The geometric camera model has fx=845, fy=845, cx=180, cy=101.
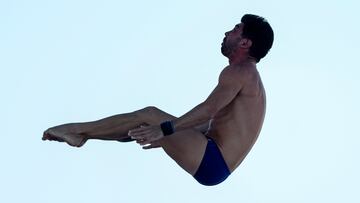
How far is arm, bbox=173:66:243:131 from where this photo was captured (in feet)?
32.4

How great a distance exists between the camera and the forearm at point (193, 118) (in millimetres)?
9867

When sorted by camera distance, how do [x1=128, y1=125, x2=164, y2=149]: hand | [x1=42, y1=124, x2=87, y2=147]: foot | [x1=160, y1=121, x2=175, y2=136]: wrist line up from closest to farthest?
1. [x1=128, y1=125, x2=164, y2=149]: hand
2. [x1=160, y1=121, x2=175, y2=136]: wrist
3. [x1=42, y1=124, x2=87, y2=147]: foot

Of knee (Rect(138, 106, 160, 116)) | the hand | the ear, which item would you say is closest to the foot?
knee (Rect(138, 106, 160, 116))

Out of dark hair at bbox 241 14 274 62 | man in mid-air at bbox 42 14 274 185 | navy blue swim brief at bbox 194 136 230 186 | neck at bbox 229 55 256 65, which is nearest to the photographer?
man in mid-air at bbox 42 14 274 185

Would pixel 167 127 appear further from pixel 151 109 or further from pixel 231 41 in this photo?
pixel 231 41

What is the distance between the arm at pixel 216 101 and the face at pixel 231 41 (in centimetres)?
46

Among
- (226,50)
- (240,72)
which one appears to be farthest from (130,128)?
(226,50)

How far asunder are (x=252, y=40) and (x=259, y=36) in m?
0.10

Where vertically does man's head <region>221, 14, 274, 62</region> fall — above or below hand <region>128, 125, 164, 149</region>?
above

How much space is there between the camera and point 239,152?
10656 millimetres

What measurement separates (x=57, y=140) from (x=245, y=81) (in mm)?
2407

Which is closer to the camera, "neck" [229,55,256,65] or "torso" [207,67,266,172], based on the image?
"torso" [207,67,266,172]

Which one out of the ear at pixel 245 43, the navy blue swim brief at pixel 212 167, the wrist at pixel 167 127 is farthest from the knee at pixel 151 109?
the ear at pixel 245 43

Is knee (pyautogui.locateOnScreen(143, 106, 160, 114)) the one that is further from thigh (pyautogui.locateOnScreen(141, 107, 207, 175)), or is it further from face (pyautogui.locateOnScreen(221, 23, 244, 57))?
face (pyautogui.locateOnScreen(221, 23, 244, 57))
